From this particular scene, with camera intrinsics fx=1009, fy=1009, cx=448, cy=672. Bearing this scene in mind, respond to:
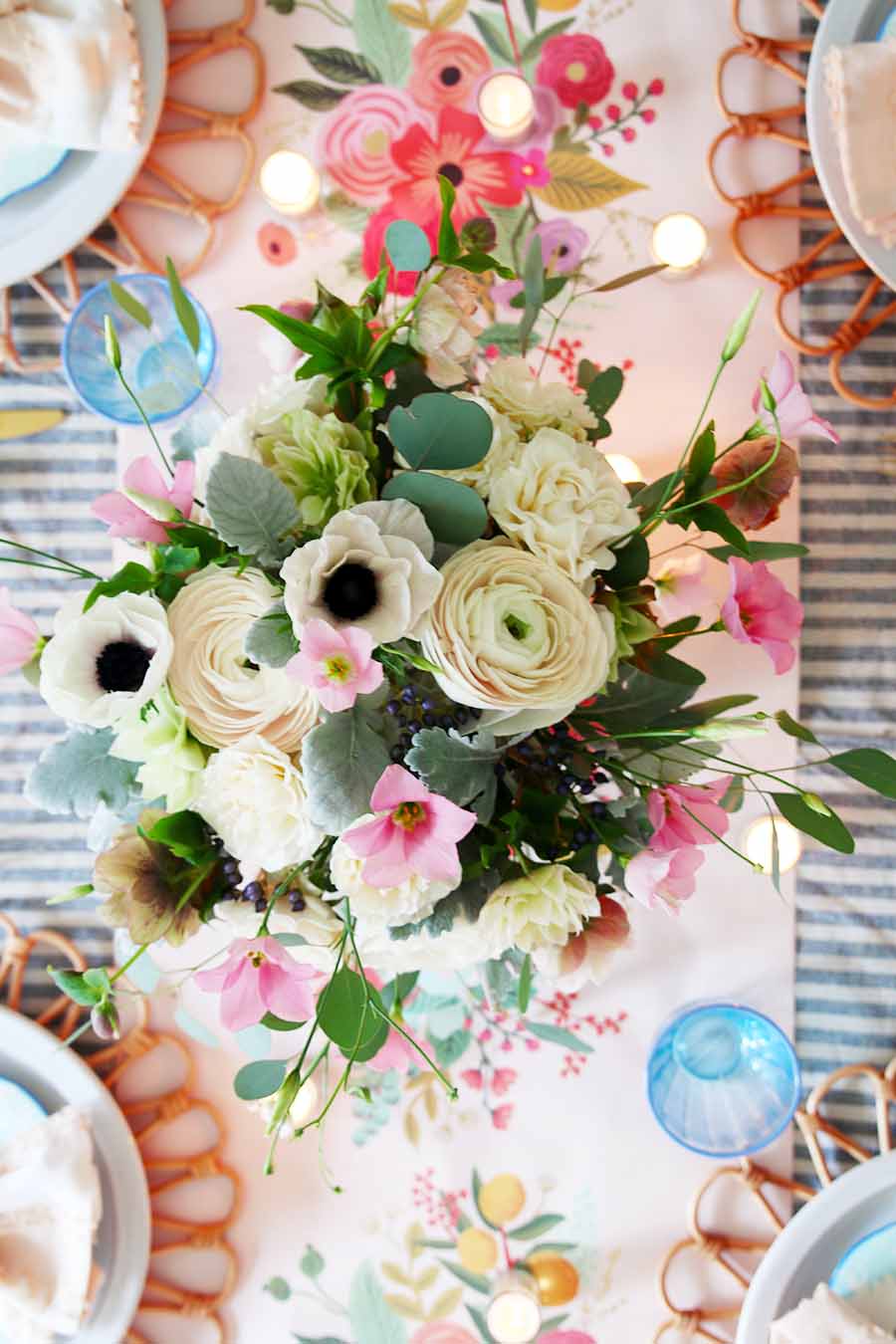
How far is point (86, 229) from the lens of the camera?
0.98 meters

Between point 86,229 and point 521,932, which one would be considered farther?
point 86,229

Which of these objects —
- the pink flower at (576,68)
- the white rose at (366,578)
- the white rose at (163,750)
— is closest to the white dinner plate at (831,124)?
the pink flower at (576,68)

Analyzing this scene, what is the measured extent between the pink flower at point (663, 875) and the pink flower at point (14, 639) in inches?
15.3

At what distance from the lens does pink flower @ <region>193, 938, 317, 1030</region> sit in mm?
566

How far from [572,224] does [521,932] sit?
2.43ft

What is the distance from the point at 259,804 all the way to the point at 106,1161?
0.67 meters

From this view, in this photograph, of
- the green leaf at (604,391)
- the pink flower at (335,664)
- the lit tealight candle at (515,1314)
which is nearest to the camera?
the pink flower at (335,664)

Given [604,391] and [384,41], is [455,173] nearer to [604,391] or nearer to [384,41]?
[384,41]

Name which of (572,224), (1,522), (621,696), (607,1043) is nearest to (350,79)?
(572,224)

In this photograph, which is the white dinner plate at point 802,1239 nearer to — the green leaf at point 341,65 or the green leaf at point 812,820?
the green leaf at point 812,820

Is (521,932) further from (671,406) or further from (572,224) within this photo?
(572,224)

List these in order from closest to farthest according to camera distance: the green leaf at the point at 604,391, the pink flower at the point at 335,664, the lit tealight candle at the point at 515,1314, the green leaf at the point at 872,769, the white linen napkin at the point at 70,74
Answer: the pink flower at the point at 335,664
the green leaf at the point at 872,769
the green leaf at the point at 604,391
the white linen napkin at the point at 70,74
the lit tealight candle at the point at 515,1314

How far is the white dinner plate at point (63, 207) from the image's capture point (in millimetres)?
977

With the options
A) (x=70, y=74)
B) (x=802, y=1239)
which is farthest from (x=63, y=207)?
(x=802, y=1239)
